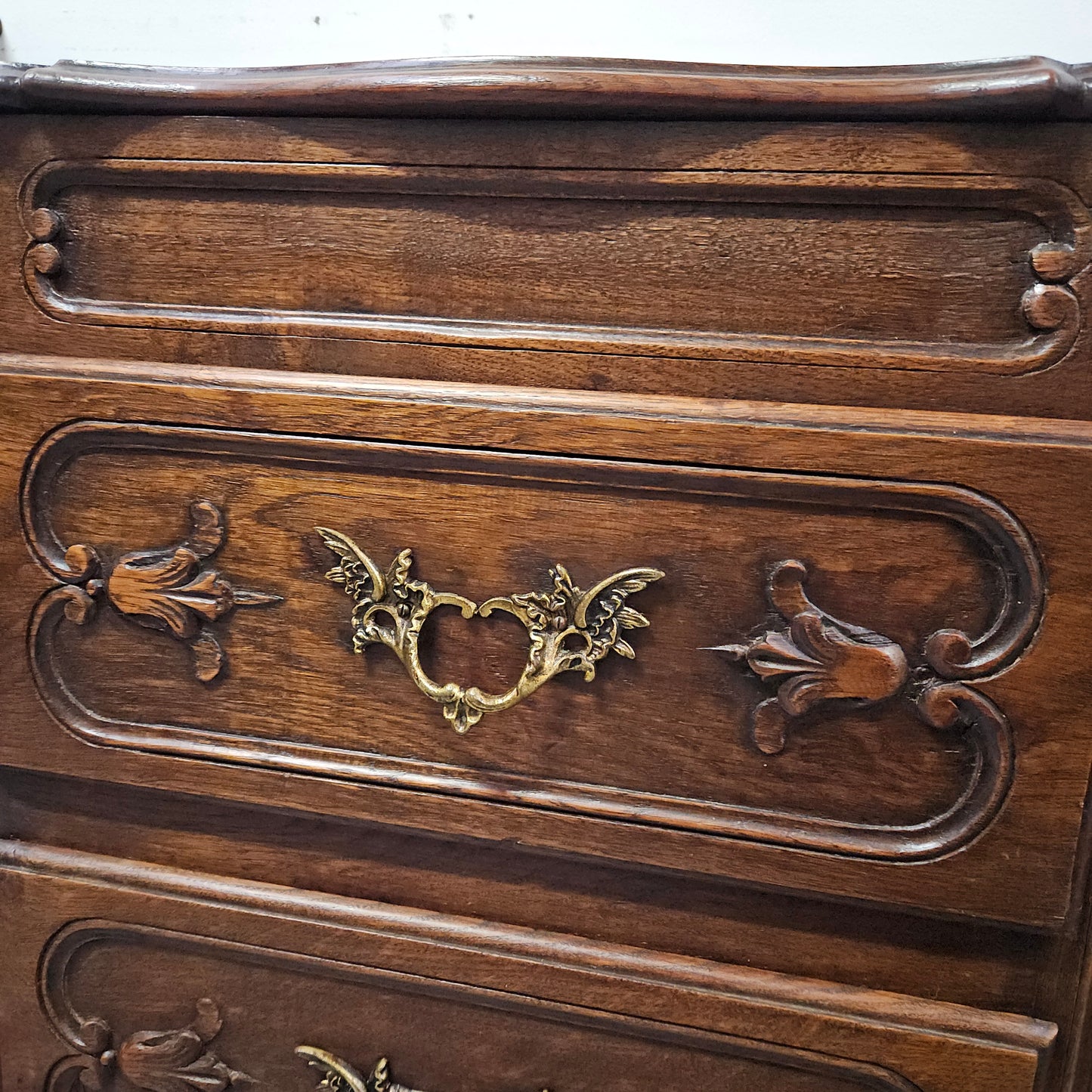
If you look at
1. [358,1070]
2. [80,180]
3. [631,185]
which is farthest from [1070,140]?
[358,1070]

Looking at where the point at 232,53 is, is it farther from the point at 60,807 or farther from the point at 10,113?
the point at 60,807

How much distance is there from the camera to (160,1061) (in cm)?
50

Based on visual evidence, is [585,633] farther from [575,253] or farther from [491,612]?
[575,253]

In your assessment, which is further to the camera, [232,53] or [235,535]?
[232,53]

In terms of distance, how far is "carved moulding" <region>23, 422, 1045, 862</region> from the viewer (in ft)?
1.25

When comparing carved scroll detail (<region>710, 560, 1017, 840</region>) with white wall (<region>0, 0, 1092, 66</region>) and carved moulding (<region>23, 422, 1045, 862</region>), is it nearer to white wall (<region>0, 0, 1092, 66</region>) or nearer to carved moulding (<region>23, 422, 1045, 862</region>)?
carved moulding (<region>23, 422, 1045, 862</region>)

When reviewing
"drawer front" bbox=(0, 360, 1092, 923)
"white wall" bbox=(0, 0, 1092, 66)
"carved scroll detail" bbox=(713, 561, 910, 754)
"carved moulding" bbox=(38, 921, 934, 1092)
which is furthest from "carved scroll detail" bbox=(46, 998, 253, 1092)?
"white wall" bbox=(0, 0, 1092, 66)

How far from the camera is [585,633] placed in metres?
0.41

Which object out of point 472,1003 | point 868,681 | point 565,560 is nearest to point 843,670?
point 868,681

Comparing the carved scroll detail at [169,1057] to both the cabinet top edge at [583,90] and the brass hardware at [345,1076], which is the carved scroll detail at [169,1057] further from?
the cabinet top edge at [583,90]

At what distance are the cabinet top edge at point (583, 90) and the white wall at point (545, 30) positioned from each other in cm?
25

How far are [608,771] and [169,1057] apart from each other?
282 millimetres

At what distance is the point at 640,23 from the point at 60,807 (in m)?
0.57

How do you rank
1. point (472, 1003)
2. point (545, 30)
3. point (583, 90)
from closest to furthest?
point (583, 90), point (472, 1003), point (545, 30)
